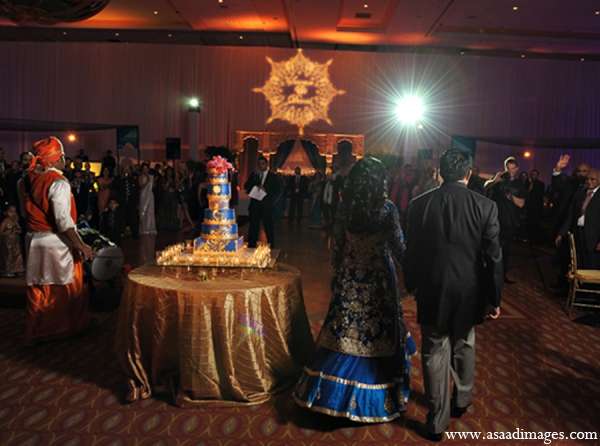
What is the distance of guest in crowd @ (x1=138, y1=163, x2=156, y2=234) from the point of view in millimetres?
9398

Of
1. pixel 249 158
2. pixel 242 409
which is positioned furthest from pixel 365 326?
pixel 249 158

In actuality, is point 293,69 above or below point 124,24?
below

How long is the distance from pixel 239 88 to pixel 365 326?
1329 centimetres

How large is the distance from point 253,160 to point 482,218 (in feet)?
44.5

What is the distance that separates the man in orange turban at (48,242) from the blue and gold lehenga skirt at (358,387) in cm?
213

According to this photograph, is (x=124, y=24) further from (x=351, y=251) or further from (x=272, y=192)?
(x=351, y=251)

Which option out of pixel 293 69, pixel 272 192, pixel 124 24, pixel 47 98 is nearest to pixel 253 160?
pixel 293 69

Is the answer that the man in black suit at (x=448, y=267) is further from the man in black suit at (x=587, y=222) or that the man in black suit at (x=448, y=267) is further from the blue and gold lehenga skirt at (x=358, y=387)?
the man in black suit at (x=587, y=222)

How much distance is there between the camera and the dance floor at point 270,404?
2.41 meters

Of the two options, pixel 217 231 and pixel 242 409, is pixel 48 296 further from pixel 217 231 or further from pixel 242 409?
pixel 242 409

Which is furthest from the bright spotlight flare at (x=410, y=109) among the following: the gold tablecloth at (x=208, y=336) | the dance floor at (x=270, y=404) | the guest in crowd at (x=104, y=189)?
the gold tablecloth at (x=208, y=336)

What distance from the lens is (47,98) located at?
48.3ft

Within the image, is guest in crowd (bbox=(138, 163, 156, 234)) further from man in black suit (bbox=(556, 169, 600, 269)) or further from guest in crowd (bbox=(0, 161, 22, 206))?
man in black suit (bbox=(556, 169, 600, 269))

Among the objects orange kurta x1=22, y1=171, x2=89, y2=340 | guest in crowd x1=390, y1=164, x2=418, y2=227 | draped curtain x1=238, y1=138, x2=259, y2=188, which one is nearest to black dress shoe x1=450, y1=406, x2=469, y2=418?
orange kurta x1=22, y1=171, x2=89, y2=340
